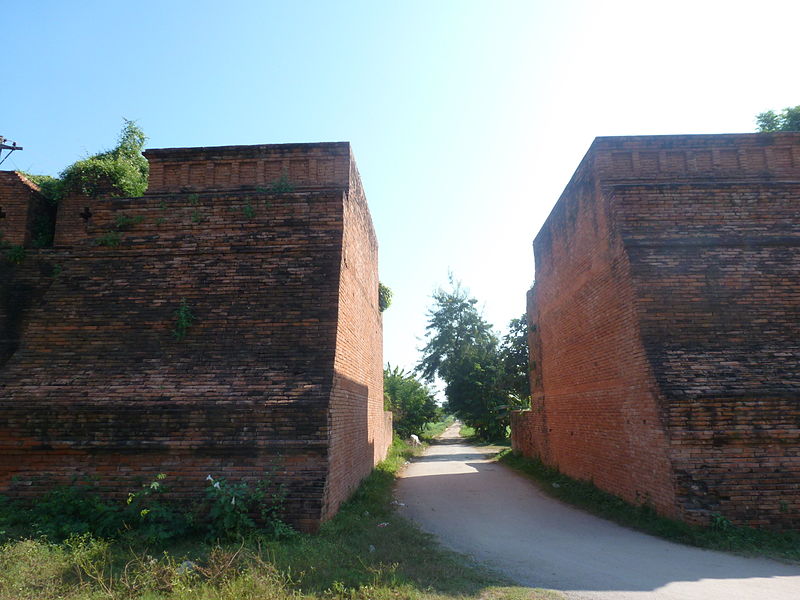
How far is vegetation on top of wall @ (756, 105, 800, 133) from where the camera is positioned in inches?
483

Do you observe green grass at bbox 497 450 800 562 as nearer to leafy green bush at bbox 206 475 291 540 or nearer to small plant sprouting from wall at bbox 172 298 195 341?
leafy green bush at bbox 206 475 291 540

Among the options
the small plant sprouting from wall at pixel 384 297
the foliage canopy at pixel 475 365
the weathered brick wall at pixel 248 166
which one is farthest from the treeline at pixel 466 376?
the weathered brick wall at pixel 248 166

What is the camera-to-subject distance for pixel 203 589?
167 inches

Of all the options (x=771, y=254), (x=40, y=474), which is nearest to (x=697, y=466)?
(x=771, y=254)

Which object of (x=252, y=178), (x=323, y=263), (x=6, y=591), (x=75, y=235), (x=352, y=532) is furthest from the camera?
(x=75, y=235)

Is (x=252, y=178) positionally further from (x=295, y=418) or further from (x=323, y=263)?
(x=295, y=418)

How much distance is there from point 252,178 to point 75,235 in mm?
3815

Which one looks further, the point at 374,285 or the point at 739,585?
the point at 374,285

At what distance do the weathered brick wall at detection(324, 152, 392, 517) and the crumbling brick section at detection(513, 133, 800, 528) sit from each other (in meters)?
4.47

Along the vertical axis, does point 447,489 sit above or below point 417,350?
below

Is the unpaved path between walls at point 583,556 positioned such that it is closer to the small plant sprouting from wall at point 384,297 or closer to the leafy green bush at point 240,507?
the leafy green bush at point 240,507

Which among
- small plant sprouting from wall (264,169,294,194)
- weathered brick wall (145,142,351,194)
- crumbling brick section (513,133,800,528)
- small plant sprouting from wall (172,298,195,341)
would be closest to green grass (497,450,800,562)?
crumbling brick section (513,133,800,528)

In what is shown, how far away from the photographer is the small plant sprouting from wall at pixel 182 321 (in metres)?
7.15

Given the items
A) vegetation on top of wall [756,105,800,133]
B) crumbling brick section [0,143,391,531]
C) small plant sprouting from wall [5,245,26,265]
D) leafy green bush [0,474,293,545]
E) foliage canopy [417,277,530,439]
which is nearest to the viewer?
leafy green bush [0,474,293,545]
